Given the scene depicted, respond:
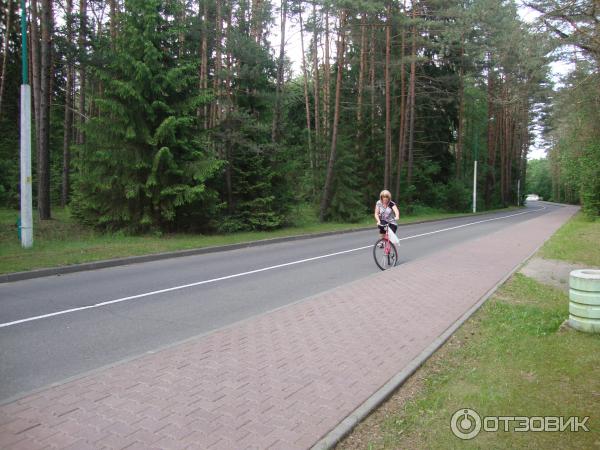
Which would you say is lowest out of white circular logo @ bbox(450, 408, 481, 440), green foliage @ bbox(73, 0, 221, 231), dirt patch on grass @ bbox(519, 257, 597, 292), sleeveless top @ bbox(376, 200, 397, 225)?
white circular logo @ bbox(450, 408, 481, 440)

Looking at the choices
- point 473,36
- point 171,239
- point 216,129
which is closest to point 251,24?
point 216,129

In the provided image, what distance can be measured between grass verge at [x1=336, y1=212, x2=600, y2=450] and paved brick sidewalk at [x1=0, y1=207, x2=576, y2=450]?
0.99 ft

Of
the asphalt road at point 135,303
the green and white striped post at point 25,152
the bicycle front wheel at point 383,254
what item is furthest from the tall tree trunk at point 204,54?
the bicycle front wheel at point 383,254

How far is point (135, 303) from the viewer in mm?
7625

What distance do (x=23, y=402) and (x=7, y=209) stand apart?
25.2m

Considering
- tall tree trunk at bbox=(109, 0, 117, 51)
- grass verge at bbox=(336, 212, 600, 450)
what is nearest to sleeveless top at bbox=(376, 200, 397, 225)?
grass verge at bbox=(336, 212, 600, 450)

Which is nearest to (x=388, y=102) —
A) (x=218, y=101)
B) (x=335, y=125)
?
(x=335, y=125)

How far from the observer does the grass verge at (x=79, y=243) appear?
36.3 ft

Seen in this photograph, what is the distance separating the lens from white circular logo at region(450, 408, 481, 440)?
3484 mm

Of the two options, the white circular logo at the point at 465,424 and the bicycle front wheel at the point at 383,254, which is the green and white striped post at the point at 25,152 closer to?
the bicycle front wheel at the point at 383,254

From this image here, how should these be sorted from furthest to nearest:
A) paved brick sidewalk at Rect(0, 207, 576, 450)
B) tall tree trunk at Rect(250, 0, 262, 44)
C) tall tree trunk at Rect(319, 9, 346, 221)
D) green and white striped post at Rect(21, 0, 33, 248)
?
1. tall tree trunk at Rect(319, 9, 346, 221)
2. tall tree trunk at Rect(250, 0, 262, 44)
3. green and white striped post at Rect(21, 0, 33, 248)
4. paved brick sidewalk at Rect(0, 207, 576, 450)

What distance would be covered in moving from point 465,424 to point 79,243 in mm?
13689

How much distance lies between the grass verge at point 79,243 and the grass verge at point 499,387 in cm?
894

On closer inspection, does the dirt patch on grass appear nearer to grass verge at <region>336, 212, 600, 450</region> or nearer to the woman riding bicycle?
grass verge at <region>336, 212, 600, 450</region>
